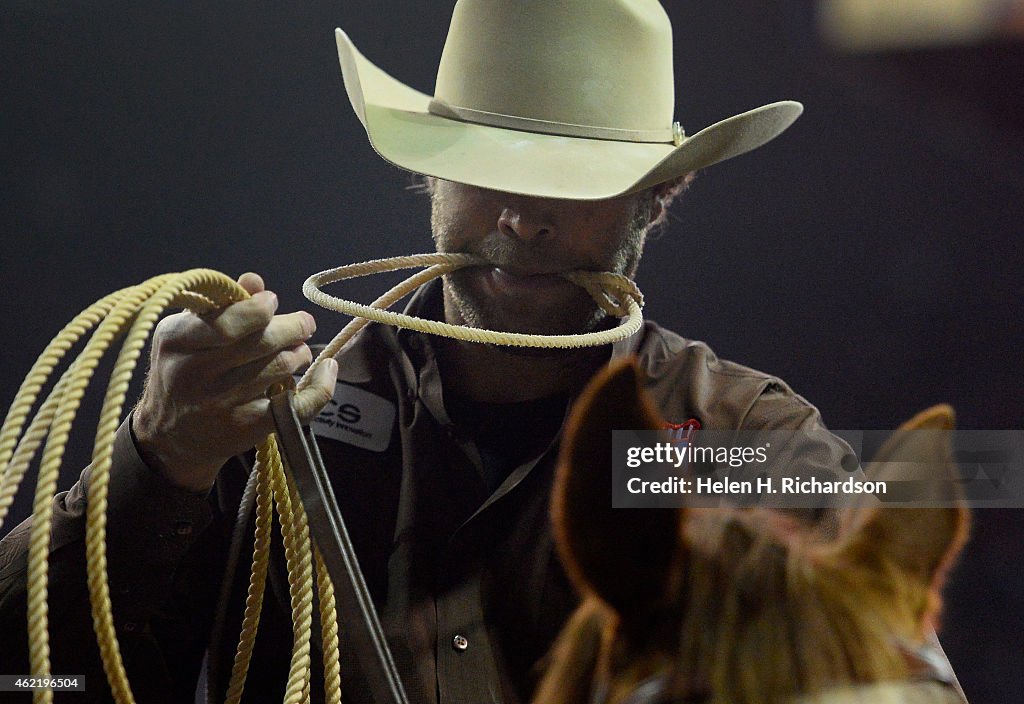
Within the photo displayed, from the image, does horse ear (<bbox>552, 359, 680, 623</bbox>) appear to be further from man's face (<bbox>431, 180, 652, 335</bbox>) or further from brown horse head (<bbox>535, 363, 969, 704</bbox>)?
man's face (<bbox>431, 180, 652, 335</bbox>)

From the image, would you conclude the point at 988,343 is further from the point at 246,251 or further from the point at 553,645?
the point at 246,251

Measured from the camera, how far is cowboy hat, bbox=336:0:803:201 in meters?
0.91

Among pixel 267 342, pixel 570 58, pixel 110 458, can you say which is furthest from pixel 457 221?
pixel 110 458

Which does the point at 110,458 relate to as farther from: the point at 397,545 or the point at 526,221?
the point at 526,221

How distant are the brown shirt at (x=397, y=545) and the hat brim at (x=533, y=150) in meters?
0.16

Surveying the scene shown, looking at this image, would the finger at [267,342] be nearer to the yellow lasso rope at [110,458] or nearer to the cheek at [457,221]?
the yellow lasso rope at [110,458]

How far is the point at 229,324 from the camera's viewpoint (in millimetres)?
717

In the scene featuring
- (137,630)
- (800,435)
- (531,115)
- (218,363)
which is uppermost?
(531,115)

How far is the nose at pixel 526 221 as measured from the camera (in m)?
0.94

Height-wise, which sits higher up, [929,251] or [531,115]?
[531,115]

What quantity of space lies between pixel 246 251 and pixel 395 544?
0.32m

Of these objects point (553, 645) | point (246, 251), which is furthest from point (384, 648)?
point (246, 251)

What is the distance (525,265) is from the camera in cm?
95

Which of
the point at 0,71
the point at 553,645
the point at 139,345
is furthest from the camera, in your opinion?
the point at 0,71
